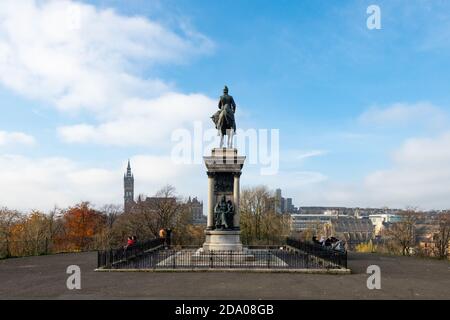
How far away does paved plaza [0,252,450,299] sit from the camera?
1337 centimetres

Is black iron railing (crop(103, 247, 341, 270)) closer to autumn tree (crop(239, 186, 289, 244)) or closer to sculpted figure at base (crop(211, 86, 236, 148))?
sculpted figure at base (crop(211, 86, 236, 148))

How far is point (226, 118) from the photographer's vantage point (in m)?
26.9

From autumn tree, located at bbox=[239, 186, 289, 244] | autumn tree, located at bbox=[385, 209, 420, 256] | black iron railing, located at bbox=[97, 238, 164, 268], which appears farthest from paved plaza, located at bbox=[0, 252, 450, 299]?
autumn tree, located at bbox=[239, 186, 289, 244]

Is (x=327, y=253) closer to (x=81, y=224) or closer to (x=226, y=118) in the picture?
(x=226, y=118)

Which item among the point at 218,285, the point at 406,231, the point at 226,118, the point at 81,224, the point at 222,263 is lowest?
the point at 81,224

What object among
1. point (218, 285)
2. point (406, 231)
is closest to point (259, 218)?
point (406, 231)

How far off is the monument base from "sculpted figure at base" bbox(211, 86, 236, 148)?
579cm

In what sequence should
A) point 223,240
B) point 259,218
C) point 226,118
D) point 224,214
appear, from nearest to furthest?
point 223,240 < point 224,214 < point 226,118 < point 259,218

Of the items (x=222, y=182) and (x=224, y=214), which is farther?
(x=222, y=182)

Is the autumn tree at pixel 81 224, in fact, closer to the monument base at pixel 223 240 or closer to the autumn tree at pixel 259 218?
the autumn tree at pixel 259 218

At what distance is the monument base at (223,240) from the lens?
2408 cm

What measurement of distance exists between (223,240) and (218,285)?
9.17 m
